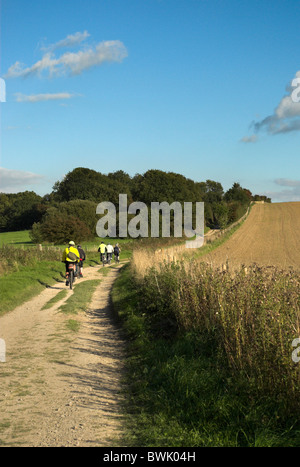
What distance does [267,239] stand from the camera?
183 feet

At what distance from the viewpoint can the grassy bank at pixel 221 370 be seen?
A: 17.0ft

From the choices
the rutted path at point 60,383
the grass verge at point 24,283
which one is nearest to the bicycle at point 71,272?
the grass verge at point 24,283

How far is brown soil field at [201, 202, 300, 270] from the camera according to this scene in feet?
120

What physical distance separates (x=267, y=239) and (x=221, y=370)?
50.8 metres

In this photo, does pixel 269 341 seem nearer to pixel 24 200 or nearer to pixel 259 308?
pixel 259 308

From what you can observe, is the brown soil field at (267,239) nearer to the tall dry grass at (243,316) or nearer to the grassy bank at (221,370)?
the tall dry grass at (243,316)

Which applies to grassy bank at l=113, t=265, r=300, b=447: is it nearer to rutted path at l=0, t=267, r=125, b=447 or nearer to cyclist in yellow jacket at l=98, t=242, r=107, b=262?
rutted path at l=0, t=267, r=125, b=447

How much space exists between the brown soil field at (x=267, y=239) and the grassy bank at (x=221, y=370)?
16.0m

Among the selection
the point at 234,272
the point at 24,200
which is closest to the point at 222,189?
the point at 24,200

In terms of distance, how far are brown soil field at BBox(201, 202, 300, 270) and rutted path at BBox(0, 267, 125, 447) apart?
48.7 ft

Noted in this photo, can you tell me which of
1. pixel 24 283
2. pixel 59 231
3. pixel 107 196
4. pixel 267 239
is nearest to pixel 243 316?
pixel 24 283

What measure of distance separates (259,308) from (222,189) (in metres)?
163

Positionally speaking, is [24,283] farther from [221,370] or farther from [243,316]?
[221,370]

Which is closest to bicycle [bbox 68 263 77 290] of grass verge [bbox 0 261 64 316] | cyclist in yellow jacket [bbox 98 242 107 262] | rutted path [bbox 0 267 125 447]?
grass verge [bbox 0 261 64 316]
